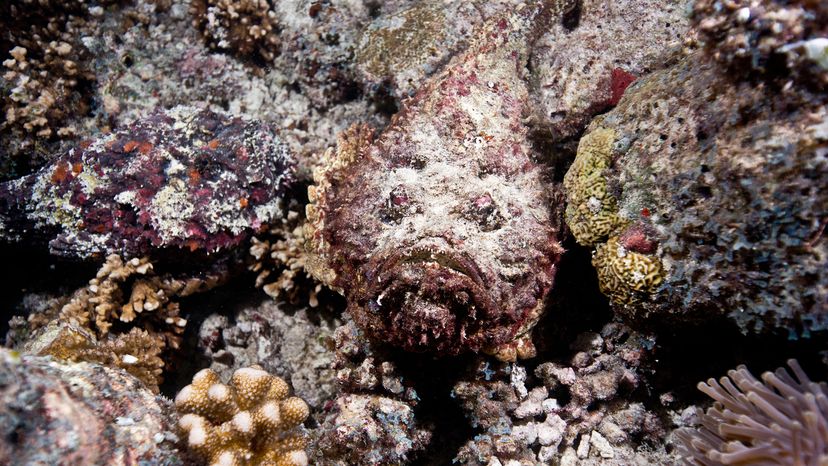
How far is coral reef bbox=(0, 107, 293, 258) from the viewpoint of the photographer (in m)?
4.00

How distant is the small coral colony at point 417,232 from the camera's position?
90.8 inches

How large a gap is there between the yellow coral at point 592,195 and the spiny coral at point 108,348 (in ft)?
10.7

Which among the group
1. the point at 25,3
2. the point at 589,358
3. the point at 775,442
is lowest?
the point at 589,358

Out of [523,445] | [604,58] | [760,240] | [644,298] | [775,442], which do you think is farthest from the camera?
[604,58]

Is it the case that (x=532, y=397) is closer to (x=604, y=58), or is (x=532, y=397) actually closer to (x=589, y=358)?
(x=589, y=358)

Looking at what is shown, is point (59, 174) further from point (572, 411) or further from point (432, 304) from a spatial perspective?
point (572, 411)

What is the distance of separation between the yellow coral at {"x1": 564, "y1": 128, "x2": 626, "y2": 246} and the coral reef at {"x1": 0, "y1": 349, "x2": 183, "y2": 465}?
2740 millimetres

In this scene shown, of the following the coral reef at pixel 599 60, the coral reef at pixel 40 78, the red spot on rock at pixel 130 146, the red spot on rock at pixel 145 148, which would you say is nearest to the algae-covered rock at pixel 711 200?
the coral reef at pixel 599 60

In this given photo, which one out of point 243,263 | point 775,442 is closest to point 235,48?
point 243,263

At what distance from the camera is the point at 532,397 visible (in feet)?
11.5

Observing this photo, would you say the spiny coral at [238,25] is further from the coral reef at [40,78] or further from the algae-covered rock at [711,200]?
the algae-covered rock at [711,200]

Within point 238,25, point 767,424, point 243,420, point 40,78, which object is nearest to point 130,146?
point 40,78

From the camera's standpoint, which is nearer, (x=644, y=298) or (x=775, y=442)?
(x=775, y=442)

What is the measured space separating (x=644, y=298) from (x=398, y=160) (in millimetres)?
1900
